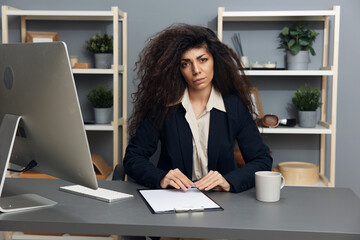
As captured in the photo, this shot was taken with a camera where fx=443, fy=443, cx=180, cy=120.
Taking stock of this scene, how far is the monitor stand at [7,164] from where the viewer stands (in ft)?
3.94

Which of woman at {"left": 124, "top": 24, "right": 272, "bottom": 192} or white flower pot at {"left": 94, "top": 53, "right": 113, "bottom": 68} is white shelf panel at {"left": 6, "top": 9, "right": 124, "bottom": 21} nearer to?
white flower pot at {"left": 94, "top": 53, "right": 113, "bottom": 68}

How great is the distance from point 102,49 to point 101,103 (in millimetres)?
341

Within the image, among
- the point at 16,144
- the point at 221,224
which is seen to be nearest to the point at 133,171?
the point at 16,144

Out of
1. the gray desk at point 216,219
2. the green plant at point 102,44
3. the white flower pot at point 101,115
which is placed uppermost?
the green plant at point 102,44

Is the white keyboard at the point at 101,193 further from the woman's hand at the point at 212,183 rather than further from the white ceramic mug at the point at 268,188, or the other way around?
the white ceramic mug at the point at 268,188

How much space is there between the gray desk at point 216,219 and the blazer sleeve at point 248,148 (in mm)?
134

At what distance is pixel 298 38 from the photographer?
2.76m

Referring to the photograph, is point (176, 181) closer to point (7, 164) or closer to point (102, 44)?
point (7, 164)

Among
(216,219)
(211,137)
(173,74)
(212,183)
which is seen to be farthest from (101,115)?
(216,219)

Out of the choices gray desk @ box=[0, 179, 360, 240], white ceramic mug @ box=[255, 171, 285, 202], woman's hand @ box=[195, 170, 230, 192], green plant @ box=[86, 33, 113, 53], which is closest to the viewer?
gray desk @ box=[0, 179, 360, 240]

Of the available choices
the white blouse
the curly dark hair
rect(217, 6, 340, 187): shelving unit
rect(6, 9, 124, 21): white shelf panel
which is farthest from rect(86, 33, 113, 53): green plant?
the white blouse

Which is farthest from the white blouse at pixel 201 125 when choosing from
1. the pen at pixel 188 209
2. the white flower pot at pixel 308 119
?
the white flower pot at pixel 308 119

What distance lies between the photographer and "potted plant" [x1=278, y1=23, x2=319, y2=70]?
272 centimetres

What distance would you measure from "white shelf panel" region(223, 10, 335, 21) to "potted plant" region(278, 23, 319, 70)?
75 mm
